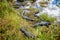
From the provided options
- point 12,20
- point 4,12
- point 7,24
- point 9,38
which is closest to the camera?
point 9,38

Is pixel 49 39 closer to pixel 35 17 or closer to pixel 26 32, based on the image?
pixel 26 32

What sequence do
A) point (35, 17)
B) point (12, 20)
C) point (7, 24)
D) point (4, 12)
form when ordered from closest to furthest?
point (7, 24)
point (12, 20)
point (4, 12)
point (35, 17)

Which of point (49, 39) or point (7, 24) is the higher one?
point (7, 24)

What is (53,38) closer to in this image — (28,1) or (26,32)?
(26,32)

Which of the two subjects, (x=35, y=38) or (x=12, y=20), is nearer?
(x=35, y=38)

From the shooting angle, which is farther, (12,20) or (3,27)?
(12,20)

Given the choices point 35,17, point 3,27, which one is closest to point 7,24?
point 3,27

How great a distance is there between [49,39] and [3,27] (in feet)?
4.57

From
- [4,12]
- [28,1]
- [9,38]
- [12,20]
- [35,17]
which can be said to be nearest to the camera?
[9,38]

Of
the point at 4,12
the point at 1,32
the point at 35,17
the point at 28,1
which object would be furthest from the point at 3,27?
the point at 28,1

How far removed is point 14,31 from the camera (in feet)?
19.6

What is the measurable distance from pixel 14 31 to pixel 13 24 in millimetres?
442

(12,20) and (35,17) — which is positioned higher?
(12,20)

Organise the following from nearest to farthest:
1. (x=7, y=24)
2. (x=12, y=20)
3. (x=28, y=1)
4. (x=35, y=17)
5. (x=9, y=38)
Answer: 1. (x=9, y=38)
2. (x=7, y=24)
3. (x=12, y=20)
4. (x=35, y=17)
5. (x=28, y=1)
